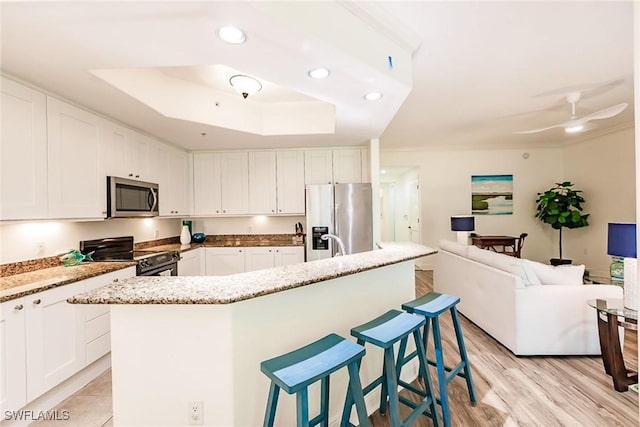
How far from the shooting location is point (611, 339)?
6.83 ft

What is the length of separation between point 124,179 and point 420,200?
5.05 m

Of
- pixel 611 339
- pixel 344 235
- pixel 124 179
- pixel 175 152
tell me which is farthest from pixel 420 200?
pixel 124 179

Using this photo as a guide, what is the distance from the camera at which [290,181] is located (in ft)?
14.5

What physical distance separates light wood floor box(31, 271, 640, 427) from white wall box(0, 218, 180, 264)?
3.90 feet

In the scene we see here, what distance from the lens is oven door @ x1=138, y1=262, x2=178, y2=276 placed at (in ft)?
9.12

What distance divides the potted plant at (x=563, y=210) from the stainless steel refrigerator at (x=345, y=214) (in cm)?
369

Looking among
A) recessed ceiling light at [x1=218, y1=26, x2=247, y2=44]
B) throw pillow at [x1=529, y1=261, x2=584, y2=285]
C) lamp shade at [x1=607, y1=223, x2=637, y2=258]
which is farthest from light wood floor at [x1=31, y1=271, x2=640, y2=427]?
recessed ceiling light at [x1=218, y1=26, x2=247, y2=44]

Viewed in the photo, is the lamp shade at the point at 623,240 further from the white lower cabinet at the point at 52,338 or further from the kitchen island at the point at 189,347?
the white lower cabinet at the point at 52,338

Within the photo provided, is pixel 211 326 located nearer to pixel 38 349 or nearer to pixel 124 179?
pixel 38 349

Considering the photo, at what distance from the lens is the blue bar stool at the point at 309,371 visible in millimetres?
1088

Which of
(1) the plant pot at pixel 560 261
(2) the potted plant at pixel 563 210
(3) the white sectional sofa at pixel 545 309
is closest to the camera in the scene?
(3) the white sectional sofa at pixel 545 309

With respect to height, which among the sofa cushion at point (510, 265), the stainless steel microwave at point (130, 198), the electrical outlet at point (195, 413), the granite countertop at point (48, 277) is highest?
the stainless steel microwave at point (130, 198)

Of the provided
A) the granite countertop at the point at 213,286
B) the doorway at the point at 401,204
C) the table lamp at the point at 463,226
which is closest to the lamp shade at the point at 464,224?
the table lamp at the point at 463,226

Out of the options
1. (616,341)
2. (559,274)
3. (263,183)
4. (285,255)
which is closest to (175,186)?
(263,183)
